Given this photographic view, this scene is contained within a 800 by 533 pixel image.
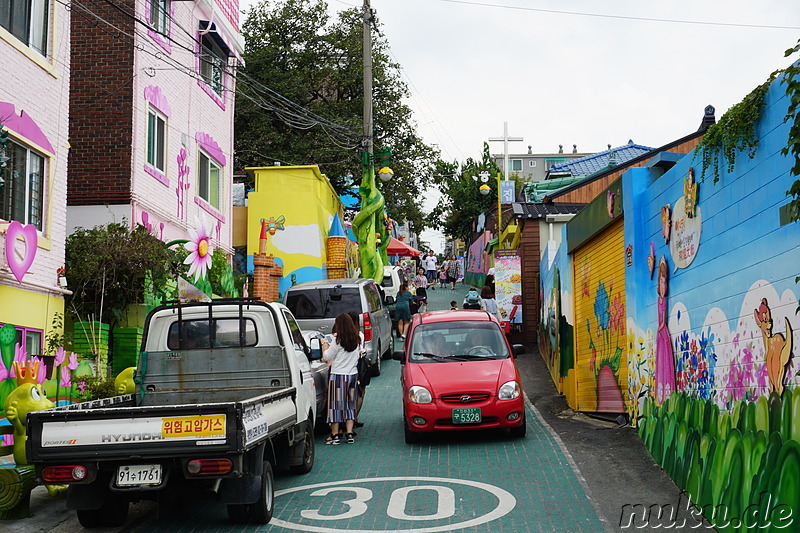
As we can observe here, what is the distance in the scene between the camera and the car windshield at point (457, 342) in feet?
38.9

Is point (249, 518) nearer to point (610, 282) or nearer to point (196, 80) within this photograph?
point (610, 282)

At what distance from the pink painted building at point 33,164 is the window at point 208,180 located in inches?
261

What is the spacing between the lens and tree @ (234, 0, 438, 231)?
112 ft

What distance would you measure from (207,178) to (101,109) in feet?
14.5

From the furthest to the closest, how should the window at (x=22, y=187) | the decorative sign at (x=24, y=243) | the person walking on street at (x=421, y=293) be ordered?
the person walking on street at (x=421, y=293), the window at (x=22, y=187), the decorative sign at (x=24, y=243)

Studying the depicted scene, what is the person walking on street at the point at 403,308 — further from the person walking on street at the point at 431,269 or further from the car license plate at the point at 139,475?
the person walking on street at the point at 431,269

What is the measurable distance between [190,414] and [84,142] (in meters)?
10.2

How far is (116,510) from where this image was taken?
23.4 feet

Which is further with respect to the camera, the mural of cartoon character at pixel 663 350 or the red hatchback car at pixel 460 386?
the red hatchback car at pixel 460 386

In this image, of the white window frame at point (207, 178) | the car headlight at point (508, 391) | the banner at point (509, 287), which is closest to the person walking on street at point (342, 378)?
the car headlight at point (508, 391)

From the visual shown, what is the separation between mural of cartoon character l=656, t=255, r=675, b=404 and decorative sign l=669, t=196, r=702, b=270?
406 millimetres

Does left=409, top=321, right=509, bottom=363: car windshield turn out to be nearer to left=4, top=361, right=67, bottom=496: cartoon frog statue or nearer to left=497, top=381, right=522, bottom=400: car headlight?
left=497, top=381, right=522, bottom=400: car headlight

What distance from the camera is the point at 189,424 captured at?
6.44 meters

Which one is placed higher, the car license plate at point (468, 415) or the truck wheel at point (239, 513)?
the car license plate at point (468, 415)
